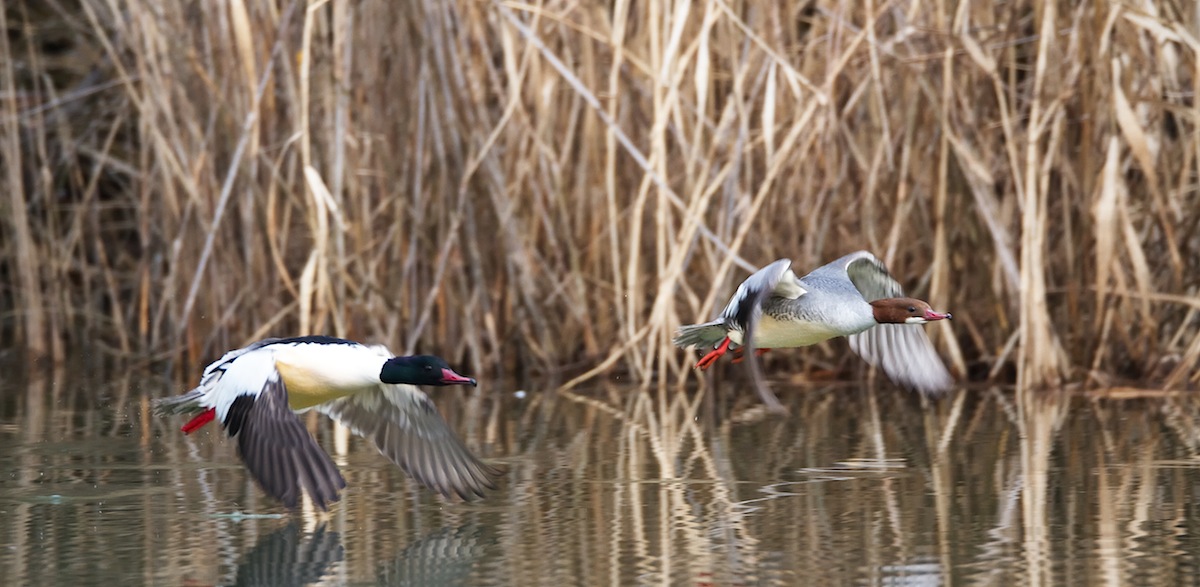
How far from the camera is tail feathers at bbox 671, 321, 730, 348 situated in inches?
245

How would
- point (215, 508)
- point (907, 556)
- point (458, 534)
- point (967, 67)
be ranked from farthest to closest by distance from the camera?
Answer: point (967, 67) < point (215, 508) < point (458, 534) < point (907, 556)

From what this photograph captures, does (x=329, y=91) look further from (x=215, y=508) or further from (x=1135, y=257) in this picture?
(x=1135, y=257)

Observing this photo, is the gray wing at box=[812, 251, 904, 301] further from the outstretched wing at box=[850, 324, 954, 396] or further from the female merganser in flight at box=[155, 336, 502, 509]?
the female merganser in flight at box=[155, 336, 502, 509]

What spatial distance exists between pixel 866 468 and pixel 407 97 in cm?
345

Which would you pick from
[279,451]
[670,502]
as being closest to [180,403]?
[279,451]

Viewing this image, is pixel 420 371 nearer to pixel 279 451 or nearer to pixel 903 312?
pixel 279 451

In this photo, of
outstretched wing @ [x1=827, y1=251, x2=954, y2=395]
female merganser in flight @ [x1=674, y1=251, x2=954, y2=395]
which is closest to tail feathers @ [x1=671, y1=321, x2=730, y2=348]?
female merganser in flight @ [x1=674, y1=251, x2=954, y2=395]

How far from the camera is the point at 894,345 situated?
656 centimetres

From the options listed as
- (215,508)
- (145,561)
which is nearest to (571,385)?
(215,508)

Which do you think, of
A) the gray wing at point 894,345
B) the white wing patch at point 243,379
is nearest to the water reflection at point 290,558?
the white wing patch at point 243,379

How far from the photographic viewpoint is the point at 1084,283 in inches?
304

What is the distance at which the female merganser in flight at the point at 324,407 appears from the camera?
446 cm

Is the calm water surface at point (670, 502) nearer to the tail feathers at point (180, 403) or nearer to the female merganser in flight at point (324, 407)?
the female merganser in flight at point (324, 407)

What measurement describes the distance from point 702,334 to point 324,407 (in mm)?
1506
